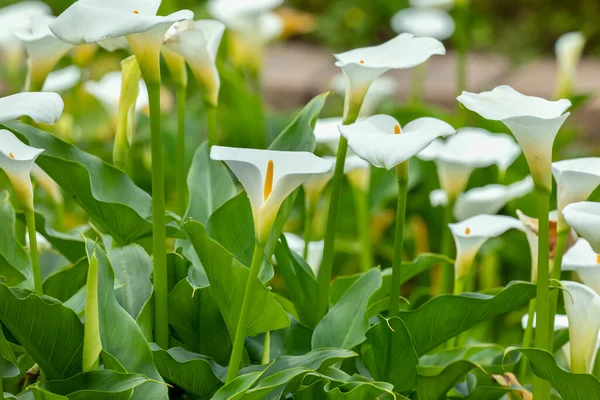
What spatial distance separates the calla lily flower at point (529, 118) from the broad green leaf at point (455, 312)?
0.13 metres

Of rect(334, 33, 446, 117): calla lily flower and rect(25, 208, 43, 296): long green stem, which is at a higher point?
rect(334, 33, 446, 117): calla lily flower

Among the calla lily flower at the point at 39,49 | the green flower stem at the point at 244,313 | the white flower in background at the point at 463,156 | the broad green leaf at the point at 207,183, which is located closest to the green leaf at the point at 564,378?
the green flower stem at the point at 244,313

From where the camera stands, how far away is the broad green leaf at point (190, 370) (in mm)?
783

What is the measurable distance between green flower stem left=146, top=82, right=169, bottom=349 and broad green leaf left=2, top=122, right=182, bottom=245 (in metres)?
0.10

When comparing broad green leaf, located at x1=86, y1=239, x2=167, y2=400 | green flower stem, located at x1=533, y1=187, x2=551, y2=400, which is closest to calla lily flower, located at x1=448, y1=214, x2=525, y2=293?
green flower stem, located at x1=533, y1=187, x2=551, y2=400

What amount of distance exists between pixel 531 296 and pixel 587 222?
0.18 metres

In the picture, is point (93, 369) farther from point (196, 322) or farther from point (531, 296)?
point (531, 296)

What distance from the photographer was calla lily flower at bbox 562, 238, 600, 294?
35.6 inches

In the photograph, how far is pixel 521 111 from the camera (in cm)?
76

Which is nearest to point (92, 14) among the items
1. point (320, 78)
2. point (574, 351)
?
point (574, 351)

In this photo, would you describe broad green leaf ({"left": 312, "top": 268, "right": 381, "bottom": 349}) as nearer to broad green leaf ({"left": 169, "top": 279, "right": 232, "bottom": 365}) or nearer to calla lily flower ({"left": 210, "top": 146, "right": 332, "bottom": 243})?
broad green leaf ({"left": 169, "top": 279, "right": 232, "bottom": 365})

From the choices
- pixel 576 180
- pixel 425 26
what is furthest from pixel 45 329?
pixel 425 26

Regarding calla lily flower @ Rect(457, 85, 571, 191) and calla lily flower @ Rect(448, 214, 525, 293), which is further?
calla lily flower @ Rect(448, 214, 525, 293)

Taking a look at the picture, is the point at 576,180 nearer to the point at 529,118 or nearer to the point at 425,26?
the point at 529,118
